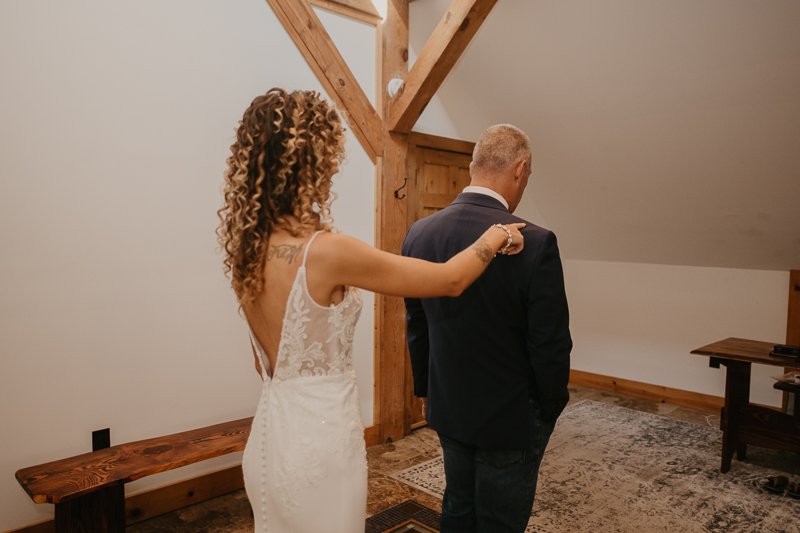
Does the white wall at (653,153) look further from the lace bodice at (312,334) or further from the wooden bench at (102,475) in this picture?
the lace bodice at (312,334)

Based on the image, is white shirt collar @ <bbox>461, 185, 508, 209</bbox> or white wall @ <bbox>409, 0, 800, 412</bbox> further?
white wall @ <bbox>409, 0, 800, 412</bbox>

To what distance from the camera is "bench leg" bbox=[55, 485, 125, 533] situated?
6.73ft

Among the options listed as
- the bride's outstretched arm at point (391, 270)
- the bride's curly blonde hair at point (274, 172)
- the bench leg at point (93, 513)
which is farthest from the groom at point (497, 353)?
the bench leg at point (93, 513)

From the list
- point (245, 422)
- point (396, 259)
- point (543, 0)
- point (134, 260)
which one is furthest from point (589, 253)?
point (396, 259)

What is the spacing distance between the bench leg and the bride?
3.84ft

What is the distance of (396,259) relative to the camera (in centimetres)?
124

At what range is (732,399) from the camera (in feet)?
11.0

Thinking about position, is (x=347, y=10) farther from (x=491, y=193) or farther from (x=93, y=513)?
(x=93, y=513)

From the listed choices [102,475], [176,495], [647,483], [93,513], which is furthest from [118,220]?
[647,483]

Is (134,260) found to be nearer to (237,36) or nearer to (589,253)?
(237,36)

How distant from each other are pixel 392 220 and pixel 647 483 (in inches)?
87.5

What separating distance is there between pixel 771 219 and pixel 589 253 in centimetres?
167

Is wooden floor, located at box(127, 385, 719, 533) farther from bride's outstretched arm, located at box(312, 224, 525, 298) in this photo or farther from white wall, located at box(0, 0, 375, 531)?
bride's outstretched arm, located at box(312, 224, 525, 298)

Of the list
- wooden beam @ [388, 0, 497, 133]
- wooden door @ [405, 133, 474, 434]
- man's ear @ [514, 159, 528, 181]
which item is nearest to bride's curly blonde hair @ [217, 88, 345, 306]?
man's ear @ [514, 159, 528, 181]
